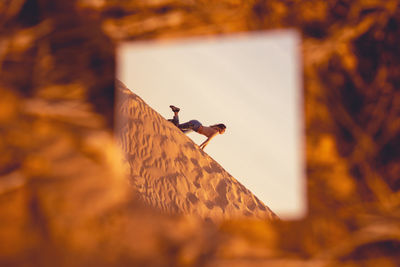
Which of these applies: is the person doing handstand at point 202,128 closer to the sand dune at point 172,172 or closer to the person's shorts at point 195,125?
the person's shorts at point 195,125

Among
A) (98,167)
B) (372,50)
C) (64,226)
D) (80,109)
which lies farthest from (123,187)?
(372,50)

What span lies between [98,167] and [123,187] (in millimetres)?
103

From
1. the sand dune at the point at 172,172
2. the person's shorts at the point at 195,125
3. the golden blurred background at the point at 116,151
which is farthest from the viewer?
the person's shorts at the point at 195,125

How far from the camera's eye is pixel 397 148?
39.8 inches

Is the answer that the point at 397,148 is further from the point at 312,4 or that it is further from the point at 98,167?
the point at 98,167

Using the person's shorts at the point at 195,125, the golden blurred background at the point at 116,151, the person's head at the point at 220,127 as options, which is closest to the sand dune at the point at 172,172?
the person's shorts at the point at 195,125

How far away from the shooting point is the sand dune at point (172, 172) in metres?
3.16

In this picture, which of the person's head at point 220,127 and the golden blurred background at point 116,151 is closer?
the golden blurred background at point 116,151

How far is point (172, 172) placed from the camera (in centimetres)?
338

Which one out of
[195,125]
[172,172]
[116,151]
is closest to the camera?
[116,151]

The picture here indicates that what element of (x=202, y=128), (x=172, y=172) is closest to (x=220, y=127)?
(x=202, y=128)

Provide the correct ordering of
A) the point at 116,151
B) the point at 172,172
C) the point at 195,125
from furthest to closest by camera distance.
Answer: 1. the point at 195,125
2. the point at 172,172
3. the point at 116,151

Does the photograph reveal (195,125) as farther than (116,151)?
Yes

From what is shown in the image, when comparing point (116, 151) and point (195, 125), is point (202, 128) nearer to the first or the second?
point (195, 125)
